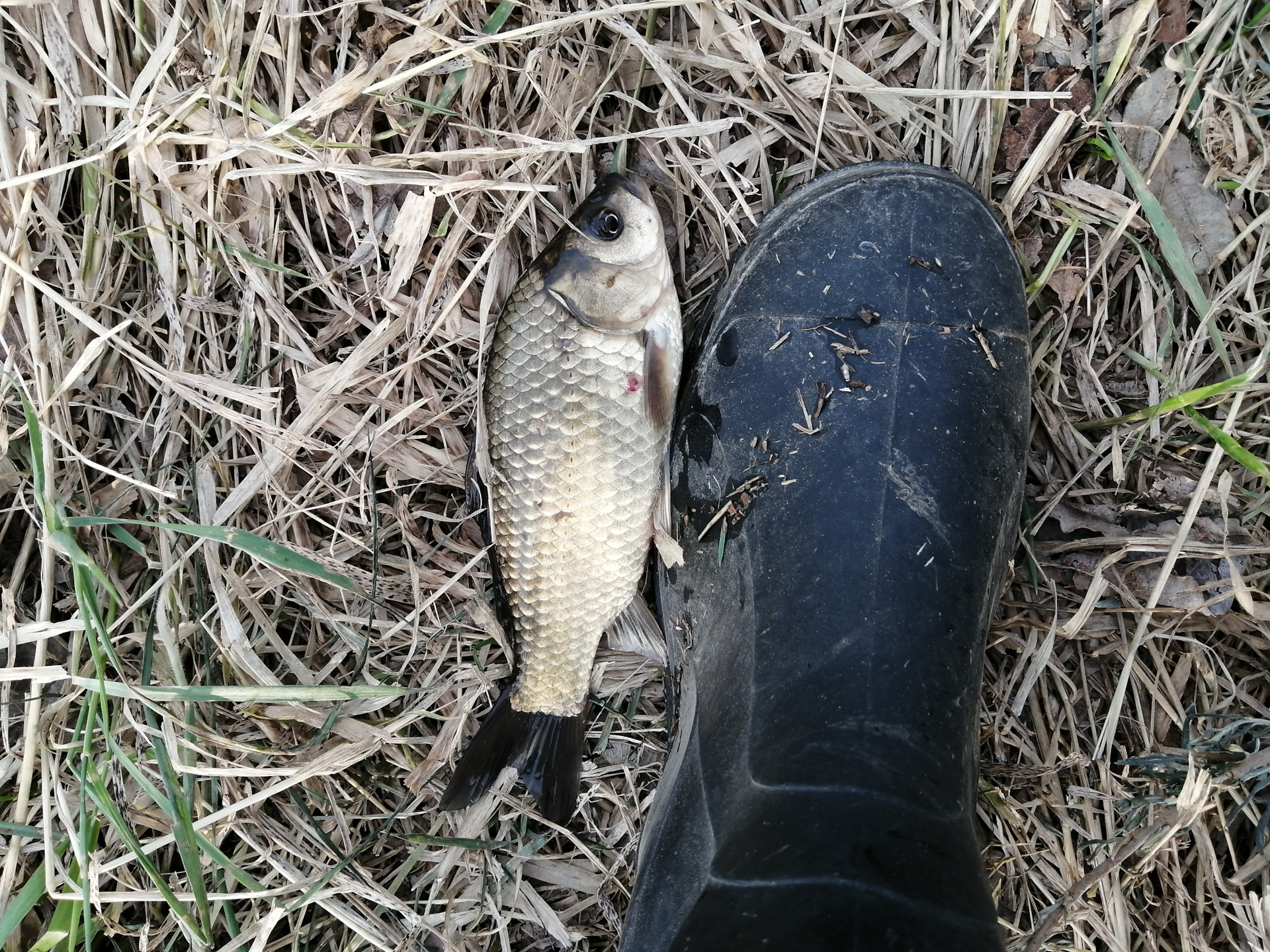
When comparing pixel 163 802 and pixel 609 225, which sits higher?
pixel 609 225

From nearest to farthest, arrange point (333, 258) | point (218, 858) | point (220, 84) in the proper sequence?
point (218, 858) < point (220, 84) < point (333, 258)

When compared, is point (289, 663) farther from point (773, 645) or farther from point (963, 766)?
point (963, 766)

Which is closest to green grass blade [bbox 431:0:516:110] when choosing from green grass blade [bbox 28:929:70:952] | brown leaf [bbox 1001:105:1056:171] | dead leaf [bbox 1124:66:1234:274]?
brown leaf [bbox 1001:105:1056:171]

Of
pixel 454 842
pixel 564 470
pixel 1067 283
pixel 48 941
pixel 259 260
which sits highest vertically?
pixel 1067 283

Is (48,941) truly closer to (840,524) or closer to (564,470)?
(564,470)

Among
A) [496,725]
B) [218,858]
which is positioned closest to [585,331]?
[496,725]

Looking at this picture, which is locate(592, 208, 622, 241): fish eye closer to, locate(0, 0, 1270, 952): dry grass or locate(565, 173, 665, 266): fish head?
locate(565, 173, 665, 266): fish head

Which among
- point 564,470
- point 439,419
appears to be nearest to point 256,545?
point 439,419
